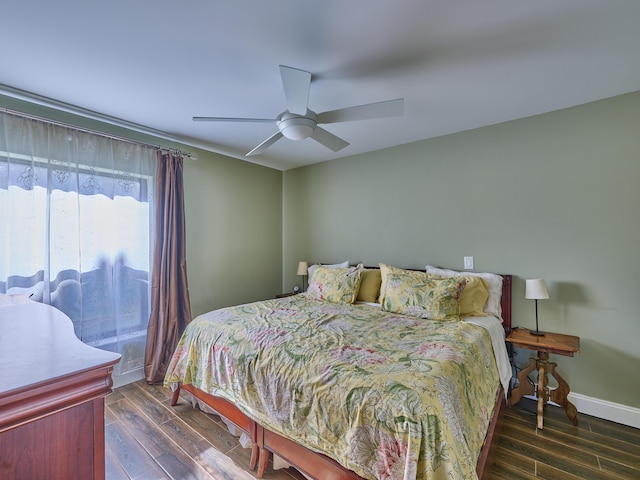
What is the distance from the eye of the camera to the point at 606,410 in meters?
2.26

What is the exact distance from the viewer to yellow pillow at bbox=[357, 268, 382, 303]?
3.06 m

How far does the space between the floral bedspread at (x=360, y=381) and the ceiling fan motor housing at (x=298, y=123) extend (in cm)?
139

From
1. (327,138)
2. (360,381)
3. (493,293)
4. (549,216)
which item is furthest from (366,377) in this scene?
(549,216)

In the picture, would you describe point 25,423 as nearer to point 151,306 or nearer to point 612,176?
point 151,306

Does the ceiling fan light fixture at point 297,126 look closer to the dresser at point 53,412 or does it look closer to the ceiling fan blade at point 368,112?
the ceiling fan blade at point 368,112

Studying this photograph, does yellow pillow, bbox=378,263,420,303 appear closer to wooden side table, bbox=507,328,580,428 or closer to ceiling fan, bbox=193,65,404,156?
wooden side table, bbox=507,328,580,428

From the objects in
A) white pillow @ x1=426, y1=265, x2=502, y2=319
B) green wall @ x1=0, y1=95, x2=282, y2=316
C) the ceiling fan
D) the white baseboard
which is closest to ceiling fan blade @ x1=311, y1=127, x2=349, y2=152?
the ceiling fan

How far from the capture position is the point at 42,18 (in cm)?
149

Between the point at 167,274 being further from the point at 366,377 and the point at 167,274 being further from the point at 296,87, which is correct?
the point at 366,377

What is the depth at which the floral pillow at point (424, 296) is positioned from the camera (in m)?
2.36

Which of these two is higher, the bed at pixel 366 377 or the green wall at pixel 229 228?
the green wall at pixel 229 228

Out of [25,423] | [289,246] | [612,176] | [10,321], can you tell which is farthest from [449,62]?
[289,246]

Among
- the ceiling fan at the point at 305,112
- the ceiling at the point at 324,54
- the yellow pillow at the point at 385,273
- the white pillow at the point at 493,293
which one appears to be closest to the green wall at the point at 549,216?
the white pillow at the point at 493,293

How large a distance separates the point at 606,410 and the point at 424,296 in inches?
63.4
